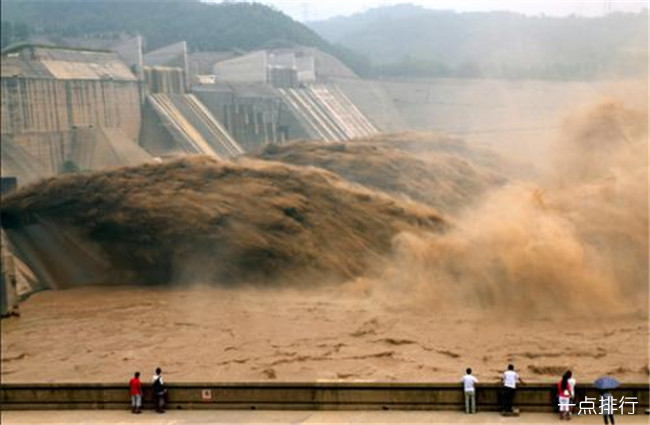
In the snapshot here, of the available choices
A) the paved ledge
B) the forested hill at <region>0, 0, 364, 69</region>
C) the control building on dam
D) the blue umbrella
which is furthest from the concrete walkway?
the forested hill at <region>0, 0, 364, 69</region>

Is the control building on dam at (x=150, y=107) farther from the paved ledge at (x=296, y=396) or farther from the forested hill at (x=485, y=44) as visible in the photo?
the paved ledge at (x=296, y=396)

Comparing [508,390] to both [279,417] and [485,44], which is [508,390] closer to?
[279,417]

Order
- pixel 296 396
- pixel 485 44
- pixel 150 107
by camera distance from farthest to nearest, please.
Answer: pixel 485 44, pixel 150 107, pixel 296 396

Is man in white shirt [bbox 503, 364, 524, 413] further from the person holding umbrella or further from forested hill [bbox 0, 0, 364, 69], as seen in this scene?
forested hill [bbox 0, 0, 364, 69]

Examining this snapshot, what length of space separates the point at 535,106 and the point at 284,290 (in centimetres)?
1628

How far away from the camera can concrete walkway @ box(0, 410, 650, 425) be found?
7297mm

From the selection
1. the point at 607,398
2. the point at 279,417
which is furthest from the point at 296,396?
the point at 607,398

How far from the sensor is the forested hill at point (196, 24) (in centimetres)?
→ 2608

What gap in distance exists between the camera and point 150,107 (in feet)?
76.8

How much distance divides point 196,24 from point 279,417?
23.5 meters

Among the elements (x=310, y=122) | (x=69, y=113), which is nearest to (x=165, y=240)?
(x=69, y=113)

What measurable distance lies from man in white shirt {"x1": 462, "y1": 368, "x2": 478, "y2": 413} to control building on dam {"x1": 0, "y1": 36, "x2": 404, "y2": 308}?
9.52 metres

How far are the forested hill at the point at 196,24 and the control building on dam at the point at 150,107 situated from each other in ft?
2.30

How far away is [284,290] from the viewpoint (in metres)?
15.8
